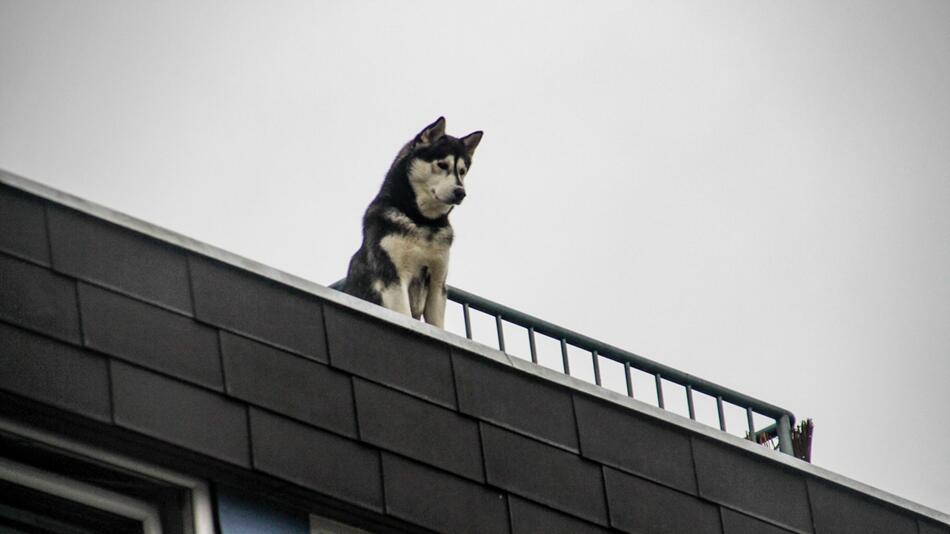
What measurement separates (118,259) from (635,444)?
2551 millimetres

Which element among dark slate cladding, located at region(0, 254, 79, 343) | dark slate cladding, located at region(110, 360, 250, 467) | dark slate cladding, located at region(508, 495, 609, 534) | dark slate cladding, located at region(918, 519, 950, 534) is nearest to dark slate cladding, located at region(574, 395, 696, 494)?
dark slate cladding, located at region(508, 495, 609, 534)

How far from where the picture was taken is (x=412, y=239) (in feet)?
36.3

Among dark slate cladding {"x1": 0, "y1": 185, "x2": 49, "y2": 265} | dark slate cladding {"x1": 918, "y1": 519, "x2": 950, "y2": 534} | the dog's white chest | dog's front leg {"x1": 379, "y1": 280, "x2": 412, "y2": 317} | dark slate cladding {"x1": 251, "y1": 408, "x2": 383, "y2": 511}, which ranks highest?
the dog's white chest

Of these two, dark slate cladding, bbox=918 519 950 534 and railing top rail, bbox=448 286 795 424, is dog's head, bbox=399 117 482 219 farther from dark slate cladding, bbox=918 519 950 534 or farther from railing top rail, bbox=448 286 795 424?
dark slate cladding, bbox=918 519 950 534

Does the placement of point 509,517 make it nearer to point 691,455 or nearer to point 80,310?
point 691,455

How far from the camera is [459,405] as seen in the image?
776 centimetres

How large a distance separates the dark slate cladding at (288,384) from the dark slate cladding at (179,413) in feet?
0.35

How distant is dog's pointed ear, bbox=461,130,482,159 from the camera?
11859mm

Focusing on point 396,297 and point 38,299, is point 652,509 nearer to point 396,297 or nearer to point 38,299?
point 38,299

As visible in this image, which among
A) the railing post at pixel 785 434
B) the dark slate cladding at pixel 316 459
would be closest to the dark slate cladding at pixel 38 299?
the dark slate cladding at pixel 316 459

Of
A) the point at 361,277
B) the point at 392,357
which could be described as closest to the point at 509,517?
the point at 392,357

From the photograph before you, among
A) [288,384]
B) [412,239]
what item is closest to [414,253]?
[412,239]

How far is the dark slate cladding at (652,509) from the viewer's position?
8.05 m

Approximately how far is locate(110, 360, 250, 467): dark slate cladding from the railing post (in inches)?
141
